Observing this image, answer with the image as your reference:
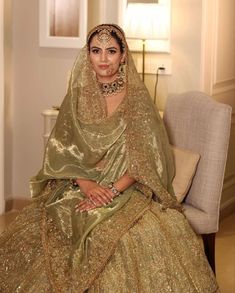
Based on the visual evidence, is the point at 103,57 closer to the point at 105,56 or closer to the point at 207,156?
the point at 105,56

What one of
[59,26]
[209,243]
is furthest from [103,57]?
[59,26]

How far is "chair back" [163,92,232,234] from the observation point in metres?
3.61

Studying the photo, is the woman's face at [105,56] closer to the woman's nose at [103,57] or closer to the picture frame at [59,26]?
the woman's nose at [103,57]

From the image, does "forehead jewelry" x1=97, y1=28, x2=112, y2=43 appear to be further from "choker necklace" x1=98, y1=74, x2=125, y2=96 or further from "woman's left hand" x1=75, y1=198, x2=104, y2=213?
"woman's left hand" x1=75, y1=198, x2=104, y2=213

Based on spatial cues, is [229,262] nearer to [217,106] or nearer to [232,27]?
[217,106]

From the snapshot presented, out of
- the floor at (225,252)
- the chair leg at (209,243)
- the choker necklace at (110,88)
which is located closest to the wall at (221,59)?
the floor at (225,252)

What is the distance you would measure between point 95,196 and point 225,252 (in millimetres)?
1602

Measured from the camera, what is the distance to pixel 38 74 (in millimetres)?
5191

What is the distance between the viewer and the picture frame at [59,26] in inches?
194

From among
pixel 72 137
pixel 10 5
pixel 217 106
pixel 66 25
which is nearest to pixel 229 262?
pixel 217 106

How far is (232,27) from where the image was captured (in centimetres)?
518

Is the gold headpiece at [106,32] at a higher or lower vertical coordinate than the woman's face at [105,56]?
higher

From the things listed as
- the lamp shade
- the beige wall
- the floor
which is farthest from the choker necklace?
the beige wall

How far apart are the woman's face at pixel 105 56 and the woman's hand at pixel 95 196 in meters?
0.52
